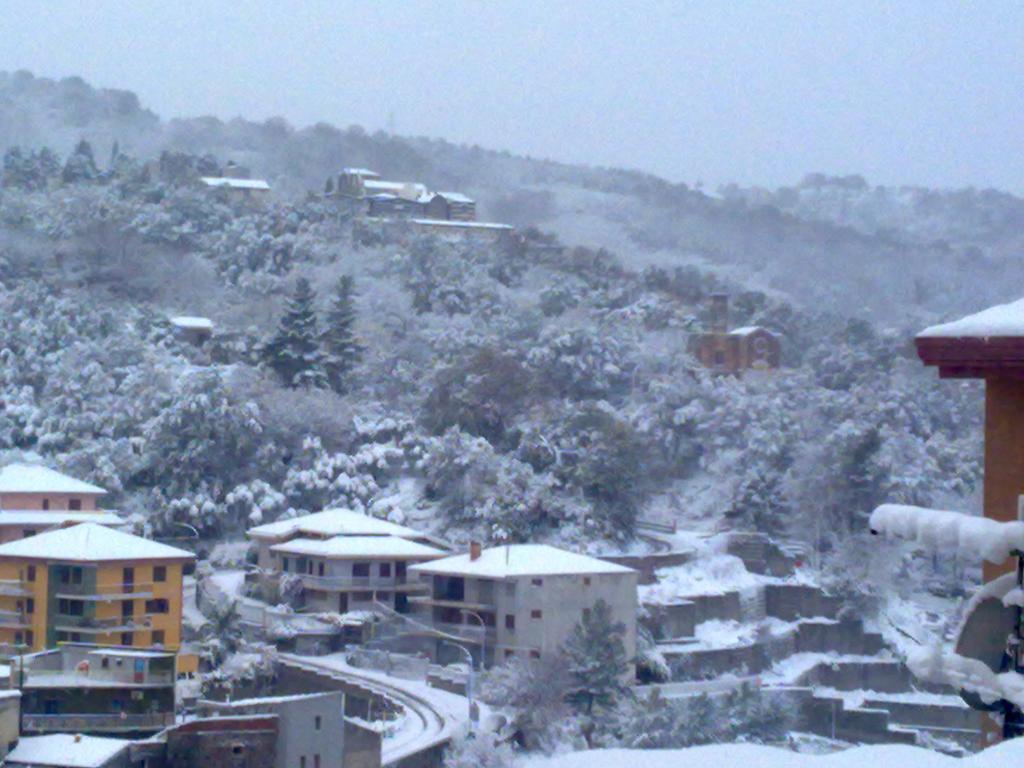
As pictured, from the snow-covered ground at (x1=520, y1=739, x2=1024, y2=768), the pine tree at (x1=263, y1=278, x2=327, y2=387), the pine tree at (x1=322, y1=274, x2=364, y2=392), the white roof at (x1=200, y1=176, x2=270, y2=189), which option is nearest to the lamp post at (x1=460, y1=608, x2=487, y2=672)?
the pine tree at (x1=263, y1=278, x2=327, y2=387)

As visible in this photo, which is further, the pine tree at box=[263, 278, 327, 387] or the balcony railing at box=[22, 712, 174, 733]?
the pine tree at box=[263, 278, 327, 387]

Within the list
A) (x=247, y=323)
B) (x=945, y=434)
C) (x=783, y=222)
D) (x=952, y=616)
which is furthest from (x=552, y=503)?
(x=783, y=222)

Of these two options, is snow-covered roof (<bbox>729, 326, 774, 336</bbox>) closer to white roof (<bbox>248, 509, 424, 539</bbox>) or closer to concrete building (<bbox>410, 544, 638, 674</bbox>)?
white roof (<bbox>248, 509, 424, 539</bbox>)

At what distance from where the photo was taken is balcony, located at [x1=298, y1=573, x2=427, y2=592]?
2580 centimetres

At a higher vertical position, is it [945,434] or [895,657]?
[945,434]

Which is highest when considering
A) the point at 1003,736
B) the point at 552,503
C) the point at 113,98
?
the point at 113,98

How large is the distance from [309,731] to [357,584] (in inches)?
299

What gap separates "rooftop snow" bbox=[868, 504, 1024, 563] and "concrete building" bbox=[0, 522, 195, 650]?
66.4ft

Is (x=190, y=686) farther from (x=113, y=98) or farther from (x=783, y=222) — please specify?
(x=113, y=98)

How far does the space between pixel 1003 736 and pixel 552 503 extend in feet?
82.9

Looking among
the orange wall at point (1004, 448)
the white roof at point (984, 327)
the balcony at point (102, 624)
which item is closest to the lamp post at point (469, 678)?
the balcony at point (102, 624)

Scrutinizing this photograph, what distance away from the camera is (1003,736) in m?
3.20

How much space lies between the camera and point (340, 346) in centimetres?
3581

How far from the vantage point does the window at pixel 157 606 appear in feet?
75.6
